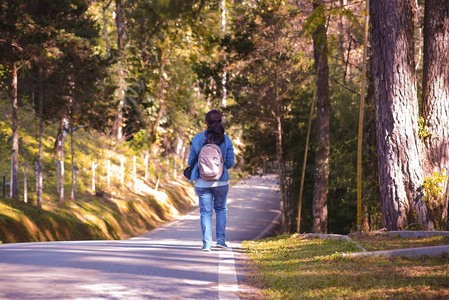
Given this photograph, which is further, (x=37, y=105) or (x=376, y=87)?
(x=37, y=105)

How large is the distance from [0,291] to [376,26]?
7.97 m

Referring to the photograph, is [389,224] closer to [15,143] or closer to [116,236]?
[15,143]

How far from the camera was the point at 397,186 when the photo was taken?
11320 millimetres

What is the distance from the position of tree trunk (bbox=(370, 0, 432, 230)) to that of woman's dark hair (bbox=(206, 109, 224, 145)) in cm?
306

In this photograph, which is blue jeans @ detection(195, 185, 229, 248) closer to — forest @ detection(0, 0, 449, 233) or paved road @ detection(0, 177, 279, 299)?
paved road @ detection(0, 177, 279, 299)

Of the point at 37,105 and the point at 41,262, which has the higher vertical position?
the point at 37,105

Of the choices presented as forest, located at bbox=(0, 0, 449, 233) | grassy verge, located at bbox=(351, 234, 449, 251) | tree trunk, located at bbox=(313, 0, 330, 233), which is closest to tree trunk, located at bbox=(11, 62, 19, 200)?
forest, located at bbox=(0, 0, 449, 233)

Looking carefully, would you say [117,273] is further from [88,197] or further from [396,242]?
[88,197]

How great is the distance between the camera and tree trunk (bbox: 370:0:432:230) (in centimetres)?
1133

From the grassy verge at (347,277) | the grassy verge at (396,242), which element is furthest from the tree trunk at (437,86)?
the grassy verge at (347,277)

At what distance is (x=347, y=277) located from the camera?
23.8 ft

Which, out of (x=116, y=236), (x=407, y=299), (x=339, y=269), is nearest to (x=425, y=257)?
(x=339, y=269)

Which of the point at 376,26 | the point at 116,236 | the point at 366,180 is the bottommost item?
the point at 116,236

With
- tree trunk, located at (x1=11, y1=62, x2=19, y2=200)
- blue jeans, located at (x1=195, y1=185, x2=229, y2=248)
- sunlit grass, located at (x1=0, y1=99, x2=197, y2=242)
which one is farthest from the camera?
tree trunk, located at (x1=11, y1=62, x2=19, y2=200)
